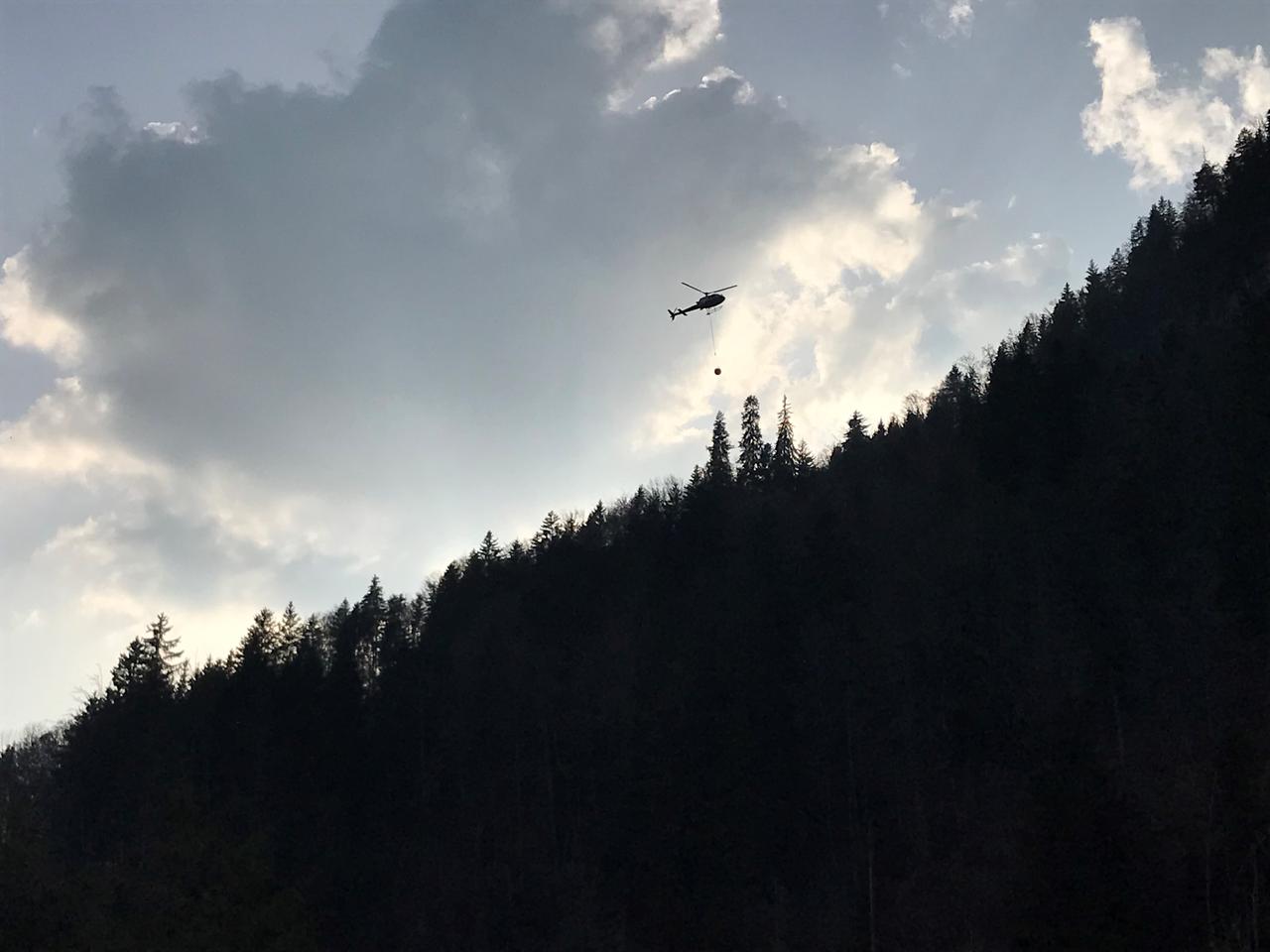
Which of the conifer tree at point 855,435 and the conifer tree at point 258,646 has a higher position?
the conifer tree at point 855,435

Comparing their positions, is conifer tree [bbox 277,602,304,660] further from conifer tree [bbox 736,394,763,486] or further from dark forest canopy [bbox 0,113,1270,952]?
conifer tree [bbox 736,394,763,486]

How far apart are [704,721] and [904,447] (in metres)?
36.7

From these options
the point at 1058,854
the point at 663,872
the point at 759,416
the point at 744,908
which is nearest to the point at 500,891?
the point at 663,872

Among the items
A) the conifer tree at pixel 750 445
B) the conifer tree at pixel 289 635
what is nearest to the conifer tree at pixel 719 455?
the conifer tree at pixel 750 445

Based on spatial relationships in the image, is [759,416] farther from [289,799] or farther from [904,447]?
[289,799]

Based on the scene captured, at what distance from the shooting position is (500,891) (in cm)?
5881

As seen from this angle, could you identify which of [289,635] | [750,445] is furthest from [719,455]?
[289,635]

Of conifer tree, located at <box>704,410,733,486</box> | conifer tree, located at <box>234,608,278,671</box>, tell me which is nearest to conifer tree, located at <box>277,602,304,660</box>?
conifer tree, located at <box>234,608,278,671</box>

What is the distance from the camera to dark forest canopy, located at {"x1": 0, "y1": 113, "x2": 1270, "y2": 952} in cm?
3059

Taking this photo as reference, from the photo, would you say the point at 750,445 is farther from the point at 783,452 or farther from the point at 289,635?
the point at 289,635

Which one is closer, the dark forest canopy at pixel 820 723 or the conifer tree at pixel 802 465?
the dark forest canopy at pixel 820 723

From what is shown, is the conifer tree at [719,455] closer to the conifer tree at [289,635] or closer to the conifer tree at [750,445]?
the conifer tree at [750,445]

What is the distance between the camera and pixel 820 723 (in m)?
54.9

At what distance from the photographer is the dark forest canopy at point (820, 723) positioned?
30.6 m
